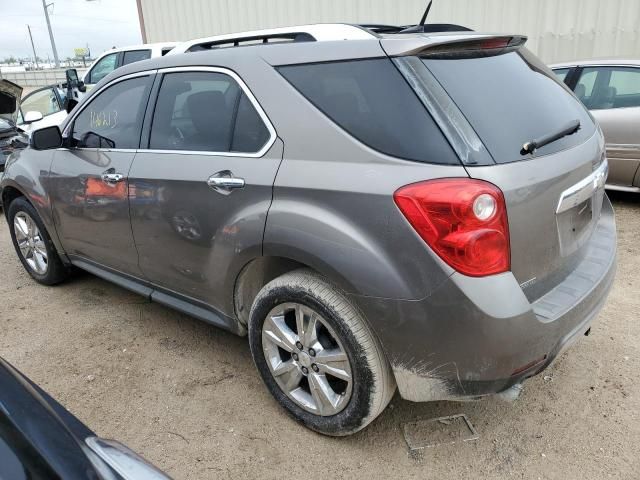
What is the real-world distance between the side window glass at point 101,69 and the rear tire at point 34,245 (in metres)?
6.05

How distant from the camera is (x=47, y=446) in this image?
1.19 metres

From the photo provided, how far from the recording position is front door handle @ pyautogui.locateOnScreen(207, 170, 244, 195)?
2.32m

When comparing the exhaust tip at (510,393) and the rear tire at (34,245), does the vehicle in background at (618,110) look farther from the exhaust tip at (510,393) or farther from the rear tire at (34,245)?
the rear tire at (34,245)

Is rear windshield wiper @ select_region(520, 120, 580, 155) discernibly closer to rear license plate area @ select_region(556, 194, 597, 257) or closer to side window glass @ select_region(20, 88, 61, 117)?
rear license plate area @ select_region(556, 194, 597, 257)

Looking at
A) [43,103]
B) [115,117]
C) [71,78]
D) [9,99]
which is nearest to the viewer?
[115,117]

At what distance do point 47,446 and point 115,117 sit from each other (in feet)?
7.90

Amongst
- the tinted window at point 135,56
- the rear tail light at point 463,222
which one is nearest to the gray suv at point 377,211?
the rear tail light at point 463,222

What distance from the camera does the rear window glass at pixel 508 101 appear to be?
1906 millimetres

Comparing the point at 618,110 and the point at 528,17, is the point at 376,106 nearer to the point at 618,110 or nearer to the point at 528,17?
the point at 618,110

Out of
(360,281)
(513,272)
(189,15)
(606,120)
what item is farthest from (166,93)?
(189,15)

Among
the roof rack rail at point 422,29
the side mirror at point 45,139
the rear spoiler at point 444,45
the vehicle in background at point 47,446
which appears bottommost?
the vehicle in background at point 47,446

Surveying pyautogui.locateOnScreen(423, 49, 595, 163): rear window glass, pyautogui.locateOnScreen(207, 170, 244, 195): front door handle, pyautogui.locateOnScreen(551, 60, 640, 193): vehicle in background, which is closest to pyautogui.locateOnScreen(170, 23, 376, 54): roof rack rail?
pyautogui.locateOnScreen(423, 49, 595, 163): rear window glass

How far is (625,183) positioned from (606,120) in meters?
0.67

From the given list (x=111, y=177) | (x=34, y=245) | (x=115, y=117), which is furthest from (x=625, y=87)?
(x=34, y=245)
